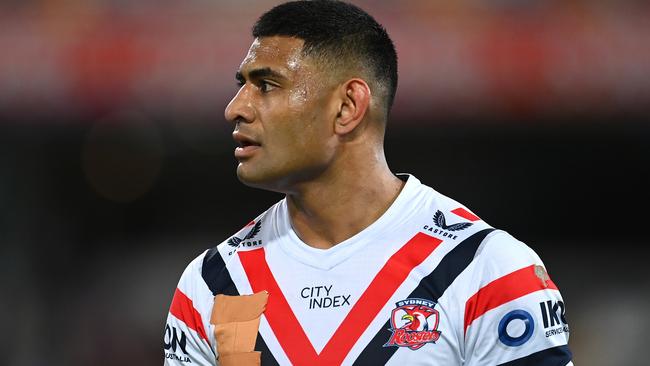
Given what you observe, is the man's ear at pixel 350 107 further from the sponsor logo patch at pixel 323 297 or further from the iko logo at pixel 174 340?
the iko logo at pixel 174 340

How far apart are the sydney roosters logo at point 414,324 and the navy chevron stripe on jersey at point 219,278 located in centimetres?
42

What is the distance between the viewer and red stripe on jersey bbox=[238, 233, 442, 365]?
10.3 feet

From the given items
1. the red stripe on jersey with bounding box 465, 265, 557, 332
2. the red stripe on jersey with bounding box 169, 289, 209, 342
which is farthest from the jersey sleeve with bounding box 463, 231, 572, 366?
the red stripe on jersey with bounding box 169, 289, 209, 342

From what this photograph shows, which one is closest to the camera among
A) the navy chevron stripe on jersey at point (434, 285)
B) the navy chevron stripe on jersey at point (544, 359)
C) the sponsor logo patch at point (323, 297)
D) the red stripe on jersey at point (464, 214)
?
the navy chevron stripe on jersey at point (544, 359)

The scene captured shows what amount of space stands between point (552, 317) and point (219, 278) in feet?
3.73

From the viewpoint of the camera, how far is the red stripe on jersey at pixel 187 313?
133 inches

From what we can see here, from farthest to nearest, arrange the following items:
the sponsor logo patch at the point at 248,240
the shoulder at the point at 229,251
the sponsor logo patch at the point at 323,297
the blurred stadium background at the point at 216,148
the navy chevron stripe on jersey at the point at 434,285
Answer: the blurred stadium background at the point at 216,148, the sponsor logo patch at the point at 248,240, the shoulder at the point at 229,251, the sponsor logo patch at the point at 323,297, the navy chevron stripe on jersey at the point at 434,285

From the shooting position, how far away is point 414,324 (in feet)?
10.1

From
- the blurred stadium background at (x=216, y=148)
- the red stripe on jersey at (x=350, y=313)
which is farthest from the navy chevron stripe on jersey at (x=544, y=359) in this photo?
the blurred stadium background at (x=216, y=148)

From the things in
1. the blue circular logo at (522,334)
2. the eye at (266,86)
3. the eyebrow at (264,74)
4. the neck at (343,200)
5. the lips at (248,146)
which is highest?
the eyebrow at (264,74)

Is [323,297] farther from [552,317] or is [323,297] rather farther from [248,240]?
[552,317]

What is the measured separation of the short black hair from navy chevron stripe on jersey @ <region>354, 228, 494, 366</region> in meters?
0.66

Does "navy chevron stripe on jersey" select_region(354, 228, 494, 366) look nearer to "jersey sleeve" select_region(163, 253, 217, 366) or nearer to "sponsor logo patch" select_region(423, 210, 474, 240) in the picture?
"sponsor logo patch" select_region(423, 210, 474, 240)

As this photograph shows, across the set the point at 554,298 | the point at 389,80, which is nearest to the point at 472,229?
the point at 554,298
